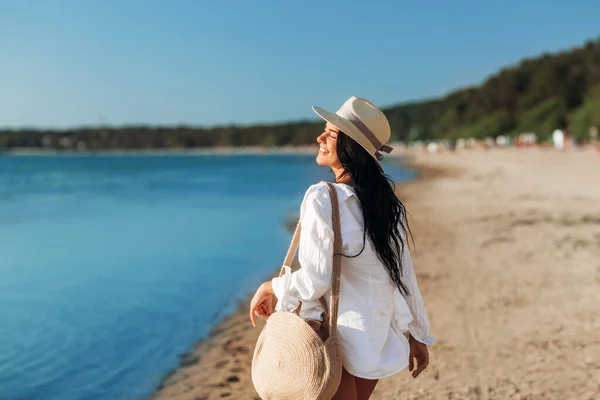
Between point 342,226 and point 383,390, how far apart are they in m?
2.50

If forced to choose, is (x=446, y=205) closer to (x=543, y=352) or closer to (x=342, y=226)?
(x=543, y=352)

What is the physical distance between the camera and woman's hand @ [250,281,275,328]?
1951 millimetres

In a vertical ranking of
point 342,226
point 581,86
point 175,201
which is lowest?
point 175,201

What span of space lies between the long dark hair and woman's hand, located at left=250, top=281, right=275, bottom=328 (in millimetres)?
355

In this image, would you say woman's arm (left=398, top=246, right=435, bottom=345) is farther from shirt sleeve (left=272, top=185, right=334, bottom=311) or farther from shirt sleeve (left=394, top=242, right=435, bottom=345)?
shirt sleeve (left=272, top=185, right=334, bottom=311)

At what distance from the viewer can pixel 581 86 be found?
241 feet

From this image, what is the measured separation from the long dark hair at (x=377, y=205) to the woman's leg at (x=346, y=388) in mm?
342

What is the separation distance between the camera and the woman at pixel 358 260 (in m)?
1.77

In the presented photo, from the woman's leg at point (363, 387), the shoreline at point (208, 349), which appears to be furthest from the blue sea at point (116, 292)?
the woman's leg at point (363, 387)

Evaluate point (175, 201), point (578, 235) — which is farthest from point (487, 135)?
point (578, 235)

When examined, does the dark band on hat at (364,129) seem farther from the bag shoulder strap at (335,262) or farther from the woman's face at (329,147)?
the bag shoulder strap at (335,262)

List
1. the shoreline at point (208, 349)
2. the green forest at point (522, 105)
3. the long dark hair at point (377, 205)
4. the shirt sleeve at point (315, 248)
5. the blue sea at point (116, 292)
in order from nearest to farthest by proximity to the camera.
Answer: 1. the shirt sleeve at point (315, 248)
2. the long dark hair at point (377, 205)
3. the shoreline at point (208, 349)
4. the blue sea at point (116, 292)
5. the green forest at point (522, 105)

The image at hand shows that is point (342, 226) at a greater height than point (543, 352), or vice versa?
point (342, 226)

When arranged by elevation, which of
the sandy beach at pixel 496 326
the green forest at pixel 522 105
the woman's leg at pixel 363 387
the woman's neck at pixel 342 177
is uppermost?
the green forest at pixel 522 105
